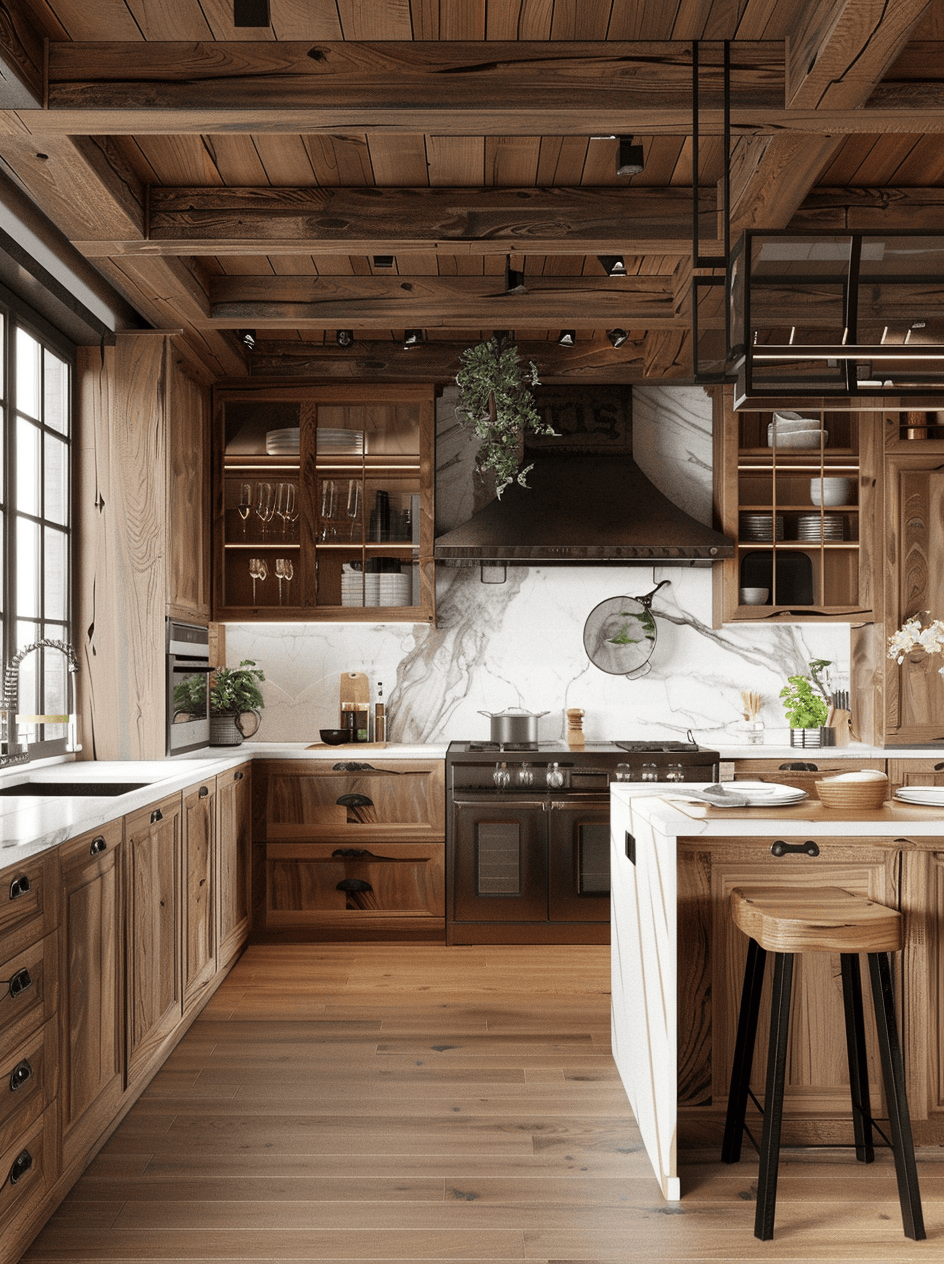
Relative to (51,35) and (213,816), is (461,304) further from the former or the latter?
(213,816)

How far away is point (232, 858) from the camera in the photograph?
14.1ft

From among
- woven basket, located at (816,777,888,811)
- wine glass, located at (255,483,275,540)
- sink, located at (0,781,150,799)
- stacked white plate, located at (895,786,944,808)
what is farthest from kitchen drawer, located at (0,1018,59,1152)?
wine glass, located at (255,483,275,540)

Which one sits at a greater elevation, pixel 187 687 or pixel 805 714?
pixel 187 687

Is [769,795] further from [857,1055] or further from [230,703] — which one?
[230,703]

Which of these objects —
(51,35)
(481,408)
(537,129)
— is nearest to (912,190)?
(537,129)

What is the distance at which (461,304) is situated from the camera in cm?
406

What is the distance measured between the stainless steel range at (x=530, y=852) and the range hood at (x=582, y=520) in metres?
0.98

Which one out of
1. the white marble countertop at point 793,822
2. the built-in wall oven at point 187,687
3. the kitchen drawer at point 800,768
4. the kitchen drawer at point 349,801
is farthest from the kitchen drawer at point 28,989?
the kitchen drawer at point 800,768

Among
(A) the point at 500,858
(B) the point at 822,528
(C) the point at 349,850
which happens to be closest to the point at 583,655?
(A) the point at 500,858

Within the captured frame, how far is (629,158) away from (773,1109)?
2471 millimetres

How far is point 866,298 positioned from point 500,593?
3.30m

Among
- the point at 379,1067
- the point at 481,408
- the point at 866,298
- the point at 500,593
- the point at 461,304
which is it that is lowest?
the point at 379,1067

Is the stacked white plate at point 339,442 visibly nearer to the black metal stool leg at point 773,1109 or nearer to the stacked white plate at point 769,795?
the stacked white plate at point 769,795

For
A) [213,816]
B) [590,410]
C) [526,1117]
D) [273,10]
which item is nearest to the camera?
[273,10]
